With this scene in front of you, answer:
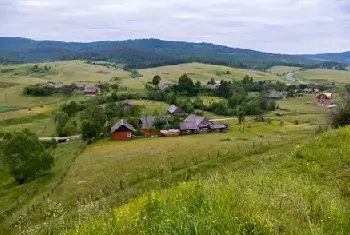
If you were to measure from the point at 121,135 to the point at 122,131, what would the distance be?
3.19ft

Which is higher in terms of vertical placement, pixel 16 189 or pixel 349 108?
pixel 349 108

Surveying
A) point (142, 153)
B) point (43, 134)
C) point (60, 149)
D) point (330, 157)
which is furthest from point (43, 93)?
point (330, 157)

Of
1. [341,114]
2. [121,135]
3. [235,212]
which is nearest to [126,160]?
[121,135]

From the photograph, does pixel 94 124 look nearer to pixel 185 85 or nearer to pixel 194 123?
pixel 194 123

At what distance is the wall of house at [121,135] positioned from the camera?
84500 mm

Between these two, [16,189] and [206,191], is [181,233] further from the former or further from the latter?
[16,189]

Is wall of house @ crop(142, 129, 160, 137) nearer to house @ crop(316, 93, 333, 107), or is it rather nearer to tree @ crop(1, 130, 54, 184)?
tree @ crop(1, 130, 54, 184)

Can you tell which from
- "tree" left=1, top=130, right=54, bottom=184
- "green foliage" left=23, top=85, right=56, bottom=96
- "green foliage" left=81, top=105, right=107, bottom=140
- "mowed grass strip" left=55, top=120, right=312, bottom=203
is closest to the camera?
"mowed grass strip" left=55, top=120, right=312, bottom=203

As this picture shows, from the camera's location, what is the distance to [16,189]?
57562 mm

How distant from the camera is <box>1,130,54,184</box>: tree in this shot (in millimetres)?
62094

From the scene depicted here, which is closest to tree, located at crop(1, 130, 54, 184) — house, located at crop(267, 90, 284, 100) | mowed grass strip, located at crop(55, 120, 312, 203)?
mowed grass strip, located at crop(55, 120, 312, 203)

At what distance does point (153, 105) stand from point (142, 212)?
124708mm

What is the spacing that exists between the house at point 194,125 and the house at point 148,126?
572 centimetres

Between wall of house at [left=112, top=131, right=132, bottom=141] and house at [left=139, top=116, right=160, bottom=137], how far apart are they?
699 centimetres
